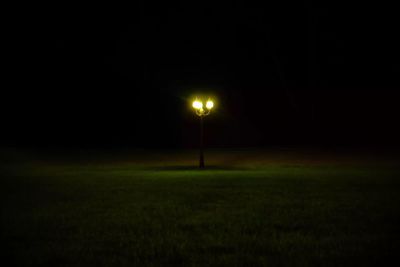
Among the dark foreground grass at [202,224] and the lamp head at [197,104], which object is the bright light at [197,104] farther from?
the dark foreground grass at [202,224]

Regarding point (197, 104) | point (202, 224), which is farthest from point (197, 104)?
point (202, 224)

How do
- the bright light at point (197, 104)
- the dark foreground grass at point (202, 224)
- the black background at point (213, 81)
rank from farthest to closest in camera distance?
the black background at point (213, 81) → the bright light at point (197, 104) → the dark foreground grass at point (202, 224)

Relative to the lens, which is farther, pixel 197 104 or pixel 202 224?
pixel 197 104

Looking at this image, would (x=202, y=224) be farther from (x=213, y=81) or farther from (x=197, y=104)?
(x=213, y=81)

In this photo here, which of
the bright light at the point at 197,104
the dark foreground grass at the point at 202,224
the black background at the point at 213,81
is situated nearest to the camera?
the dark foreground grass at the point at 202,224

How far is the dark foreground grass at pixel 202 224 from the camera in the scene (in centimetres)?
754

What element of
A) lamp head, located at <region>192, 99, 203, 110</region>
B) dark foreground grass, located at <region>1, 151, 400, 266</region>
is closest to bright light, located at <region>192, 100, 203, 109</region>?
lamp head, located at <region>192, 99, 203, 110</region>

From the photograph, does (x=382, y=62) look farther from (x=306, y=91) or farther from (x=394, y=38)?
(x=306, y=91)

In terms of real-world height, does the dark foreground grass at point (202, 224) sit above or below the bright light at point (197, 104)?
below

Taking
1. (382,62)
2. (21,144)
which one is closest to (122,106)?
(21,144)

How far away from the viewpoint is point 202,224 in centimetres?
1006

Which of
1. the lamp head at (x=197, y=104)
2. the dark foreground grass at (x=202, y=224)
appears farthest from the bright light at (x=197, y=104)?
the dark foreground grass at (x=202, y=224)

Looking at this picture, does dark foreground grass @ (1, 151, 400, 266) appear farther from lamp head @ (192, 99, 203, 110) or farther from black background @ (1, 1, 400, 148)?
black background @ (1, 1, 400, 148)

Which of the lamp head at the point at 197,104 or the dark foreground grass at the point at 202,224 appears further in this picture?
the lamp head at the point at 197,104
